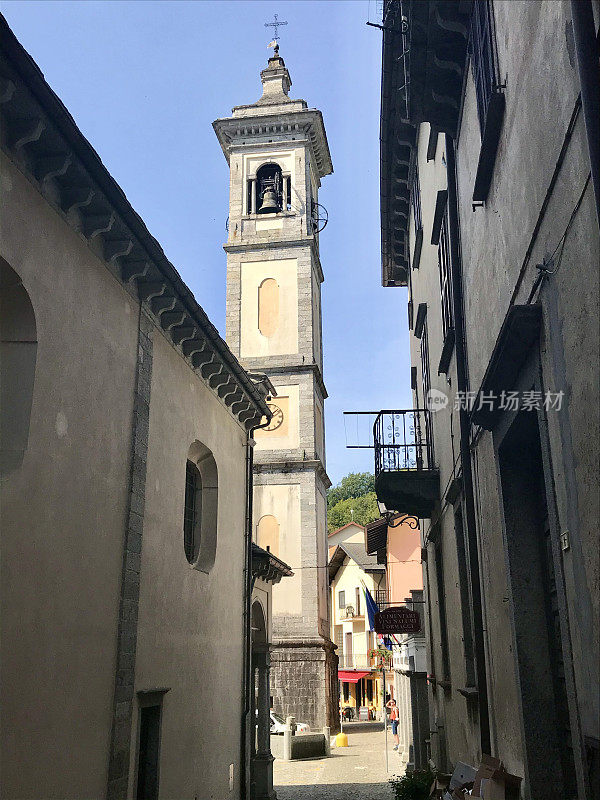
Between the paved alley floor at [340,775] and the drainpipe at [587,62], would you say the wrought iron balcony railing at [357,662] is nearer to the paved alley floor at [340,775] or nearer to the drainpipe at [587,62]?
the paved alley floor at [340,775]

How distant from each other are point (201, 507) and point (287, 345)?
20655 mm

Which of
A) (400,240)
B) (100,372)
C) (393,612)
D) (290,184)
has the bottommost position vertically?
(393,612)

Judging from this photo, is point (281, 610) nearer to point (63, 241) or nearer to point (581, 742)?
point (63, 241)

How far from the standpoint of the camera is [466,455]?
8.52m

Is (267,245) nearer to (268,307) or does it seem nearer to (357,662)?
(268,307)

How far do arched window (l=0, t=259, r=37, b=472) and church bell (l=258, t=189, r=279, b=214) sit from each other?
2879 cm

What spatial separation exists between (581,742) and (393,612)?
12617 millimetres

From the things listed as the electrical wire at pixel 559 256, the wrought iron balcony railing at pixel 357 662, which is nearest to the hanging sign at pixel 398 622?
the electrical wire at pixel 559 256

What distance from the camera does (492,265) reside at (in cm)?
680

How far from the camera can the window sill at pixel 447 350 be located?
9312 millimetres

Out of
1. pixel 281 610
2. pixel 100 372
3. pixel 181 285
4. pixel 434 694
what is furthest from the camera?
pixel 281 610

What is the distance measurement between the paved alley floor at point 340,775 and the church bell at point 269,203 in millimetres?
22245

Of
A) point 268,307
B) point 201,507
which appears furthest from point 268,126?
point 201,507

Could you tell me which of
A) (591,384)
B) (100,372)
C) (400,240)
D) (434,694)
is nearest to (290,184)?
(400,240)
